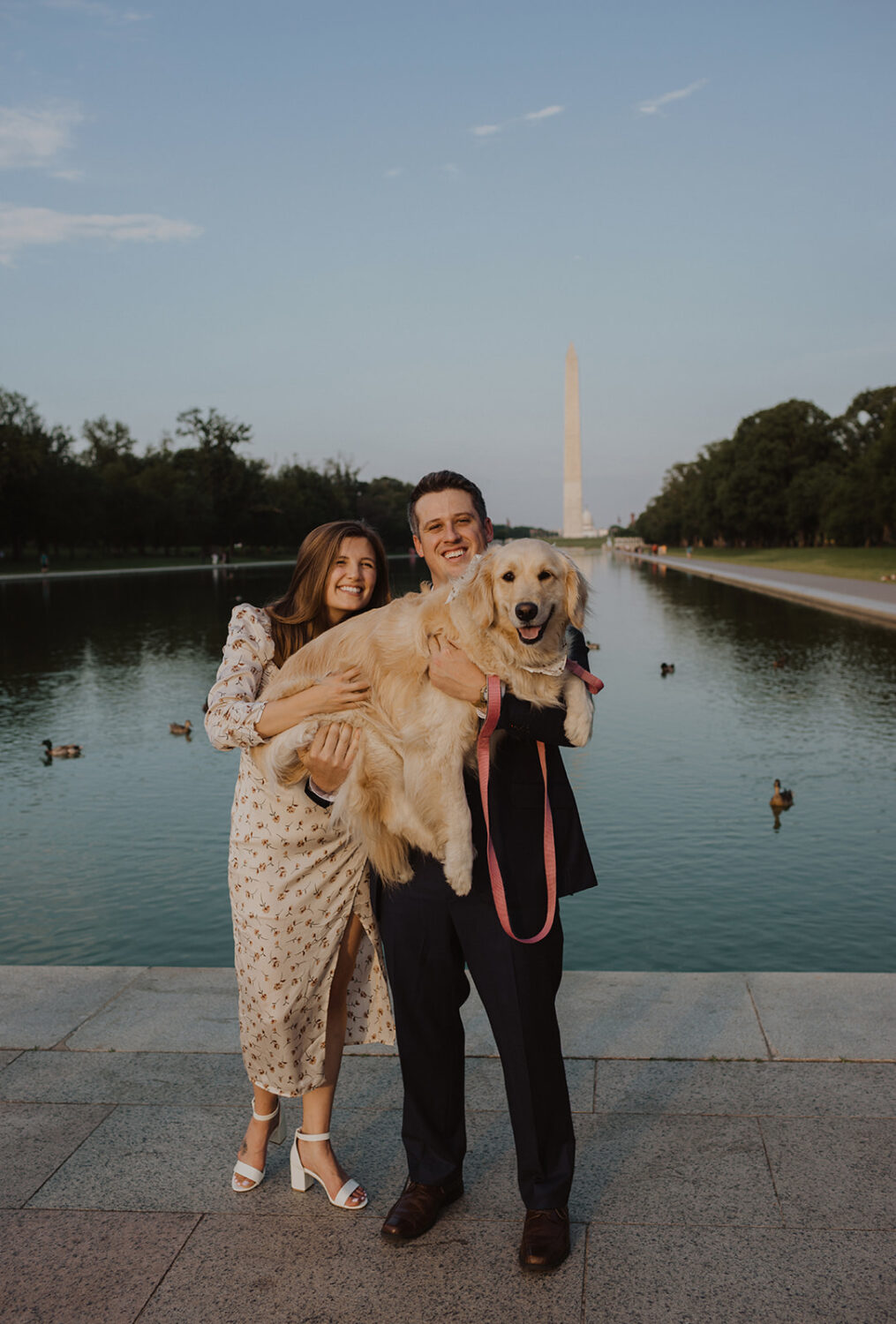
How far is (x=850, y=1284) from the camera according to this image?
286 cm

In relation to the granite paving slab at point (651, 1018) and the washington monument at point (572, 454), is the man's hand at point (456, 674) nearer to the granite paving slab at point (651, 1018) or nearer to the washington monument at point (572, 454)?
the granite paving slab at point (651, 1018)

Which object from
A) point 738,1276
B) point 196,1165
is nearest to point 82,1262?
point 196,1165

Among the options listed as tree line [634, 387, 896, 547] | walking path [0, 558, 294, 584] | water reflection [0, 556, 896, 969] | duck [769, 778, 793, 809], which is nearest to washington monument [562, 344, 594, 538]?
tree line [634, 387, 896, 547]

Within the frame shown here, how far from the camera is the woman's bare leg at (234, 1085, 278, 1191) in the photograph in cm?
347

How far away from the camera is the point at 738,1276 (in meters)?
2.93

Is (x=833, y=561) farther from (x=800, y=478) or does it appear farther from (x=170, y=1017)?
(x=170, y=1017)

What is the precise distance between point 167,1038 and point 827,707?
44.6ft

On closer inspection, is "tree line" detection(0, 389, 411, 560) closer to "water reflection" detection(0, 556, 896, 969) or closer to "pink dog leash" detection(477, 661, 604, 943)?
"water reflection" detection(0, 556, 896, 969)

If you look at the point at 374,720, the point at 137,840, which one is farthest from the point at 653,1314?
the point at 137,840

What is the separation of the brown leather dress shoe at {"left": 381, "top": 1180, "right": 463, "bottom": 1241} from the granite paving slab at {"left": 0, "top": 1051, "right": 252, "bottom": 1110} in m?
0.94

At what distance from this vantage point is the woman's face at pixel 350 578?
3709mm

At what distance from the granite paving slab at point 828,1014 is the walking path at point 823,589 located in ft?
70.7

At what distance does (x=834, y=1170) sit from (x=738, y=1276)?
0.63 m

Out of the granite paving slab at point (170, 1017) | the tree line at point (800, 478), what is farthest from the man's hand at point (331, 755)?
the tree line at point (800, 478)
